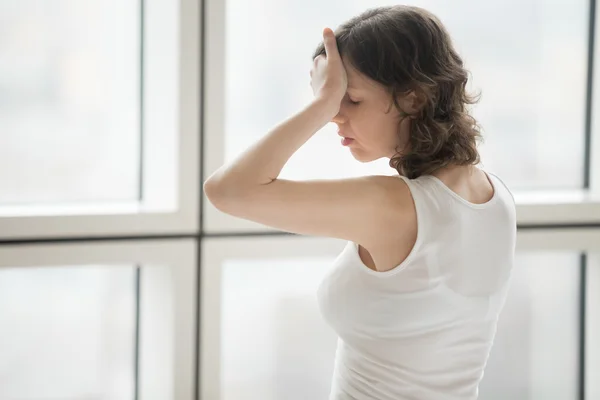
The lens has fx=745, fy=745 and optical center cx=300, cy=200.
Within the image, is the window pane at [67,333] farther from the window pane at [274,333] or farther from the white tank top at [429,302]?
the white tank top at [429,302]

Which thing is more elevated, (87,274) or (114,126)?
(114,126)

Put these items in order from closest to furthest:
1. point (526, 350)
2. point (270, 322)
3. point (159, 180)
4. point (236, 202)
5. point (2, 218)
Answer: point (236, 202)
point (2, 218)
point (159, 180)
point (270, 322)
point (526, 350)

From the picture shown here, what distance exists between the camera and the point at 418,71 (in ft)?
4.05

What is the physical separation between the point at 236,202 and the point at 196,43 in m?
0.67

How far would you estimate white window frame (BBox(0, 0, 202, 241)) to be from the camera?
5.64 feet

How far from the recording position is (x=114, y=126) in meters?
1.92

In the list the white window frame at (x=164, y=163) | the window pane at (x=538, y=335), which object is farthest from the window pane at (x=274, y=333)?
the window pane at (x=538, y=335)

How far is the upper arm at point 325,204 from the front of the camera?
1.18 m

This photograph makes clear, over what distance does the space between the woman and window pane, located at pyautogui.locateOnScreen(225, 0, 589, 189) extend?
1.99ft

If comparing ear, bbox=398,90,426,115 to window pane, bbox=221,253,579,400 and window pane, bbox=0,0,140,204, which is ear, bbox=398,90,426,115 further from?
window pane, bbox=0,0,140,204

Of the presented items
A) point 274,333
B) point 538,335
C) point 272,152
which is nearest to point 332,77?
point 272,152

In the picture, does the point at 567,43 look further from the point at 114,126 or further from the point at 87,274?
the point at 87,274

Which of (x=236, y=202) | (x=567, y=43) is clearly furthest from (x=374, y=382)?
(x=567, y=43)

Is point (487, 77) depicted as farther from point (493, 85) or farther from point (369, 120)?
point (369, 120)
